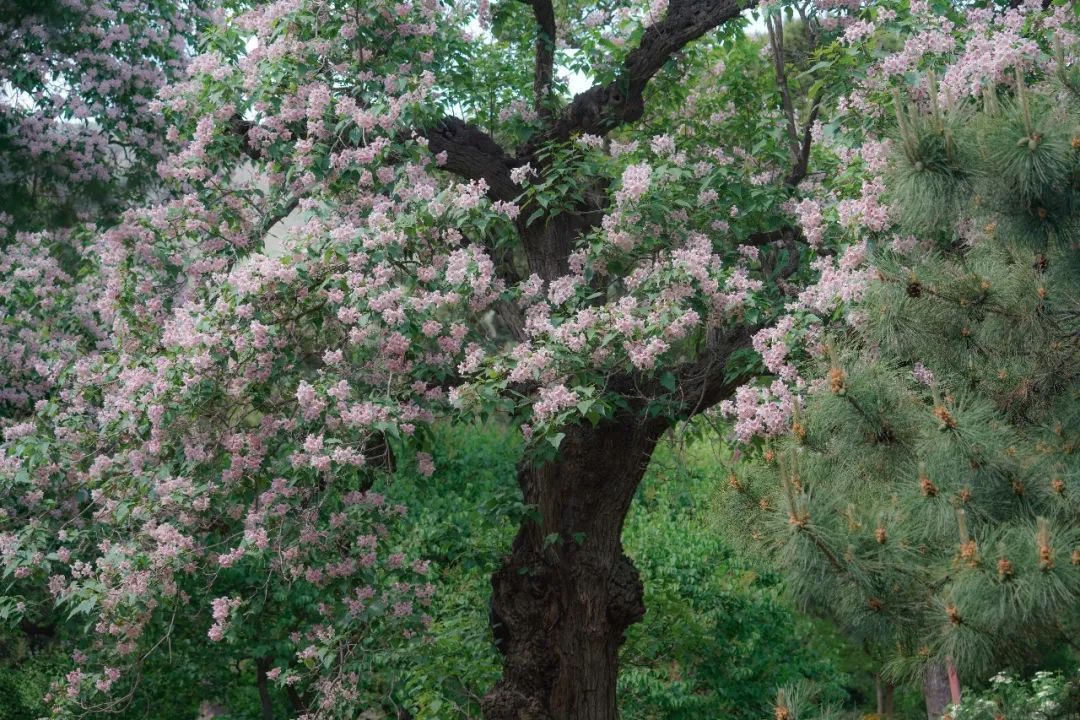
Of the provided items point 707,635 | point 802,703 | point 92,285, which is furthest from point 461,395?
point 707,635

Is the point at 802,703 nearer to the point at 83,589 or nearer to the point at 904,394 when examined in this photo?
the point at 904,394

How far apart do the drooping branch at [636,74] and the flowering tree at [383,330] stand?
17mm

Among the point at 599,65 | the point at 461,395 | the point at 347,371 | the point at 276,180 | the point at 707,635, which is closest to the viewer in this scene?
the point at 461,395

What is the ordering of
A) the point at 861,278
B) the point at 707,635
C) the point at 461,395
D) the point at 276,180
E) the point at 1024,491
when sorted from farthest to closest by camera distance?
the point at 707,635 < the point at 276,180 < the point at 461,395 < the point at 861,278 < the point at 1024,491

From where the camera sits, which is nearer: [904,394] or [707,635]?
[904,394]

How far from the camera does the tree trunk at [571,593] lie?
21.0ft

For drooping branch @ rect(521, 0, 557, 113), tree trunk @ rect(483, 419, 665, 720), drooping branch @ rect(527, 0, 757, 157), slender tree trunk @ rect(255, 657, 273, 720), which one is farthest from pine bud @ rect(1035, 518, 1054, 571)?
slender tree trunk @ rect(255, 657, 273, 720)

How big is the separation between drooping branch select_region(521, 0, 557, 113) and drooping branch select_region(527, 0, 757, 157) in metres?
0.14

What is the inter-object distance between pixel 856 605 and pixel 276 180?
3498 millimetres

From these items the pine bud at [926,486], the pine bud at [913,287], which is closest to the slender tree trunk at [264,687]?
the pine bud at [913,287]

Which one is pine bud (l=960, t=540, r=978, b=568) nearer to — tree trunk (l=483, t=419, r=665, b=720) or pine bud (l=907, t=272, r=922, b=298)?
pine bud (l=907, t=272, r=922, b=298)

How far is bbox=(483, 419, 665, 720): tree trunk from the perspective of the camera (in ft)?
21.0

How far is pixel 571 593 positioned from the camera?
6438mm

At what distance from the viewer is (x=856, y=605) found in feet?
12.7
